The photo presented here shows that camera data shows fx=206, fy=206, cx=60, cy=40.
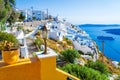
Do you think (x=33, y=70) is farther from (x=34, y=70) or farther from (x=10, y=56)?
(x=10, y=56)

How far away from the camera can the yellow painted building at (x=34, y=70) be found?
3873 mm

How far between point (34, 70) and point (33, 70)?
0.02 meters

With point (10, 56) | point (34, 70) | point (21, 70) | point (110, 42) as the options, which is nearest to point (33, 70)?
point (34, 70)

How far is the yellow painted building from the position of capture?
3.87 metres

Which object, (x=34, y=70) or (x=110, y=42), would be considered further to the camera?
(x=110, y=42)

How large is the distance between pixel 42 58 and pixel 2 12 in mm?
9951

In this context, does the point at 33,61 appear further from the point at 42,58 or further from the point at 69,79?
the point at 69,79

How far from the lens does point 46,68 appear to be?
395 centimetres

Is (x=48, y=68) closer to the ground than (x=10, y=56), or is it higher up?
closer to the ground

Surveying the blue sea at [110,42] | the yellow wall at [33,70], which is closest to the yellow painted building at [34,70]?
the yellow wall at [33,70]

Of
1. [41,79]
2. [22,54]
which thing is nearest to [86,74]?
[41,79]

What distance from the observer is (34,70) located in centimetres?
403

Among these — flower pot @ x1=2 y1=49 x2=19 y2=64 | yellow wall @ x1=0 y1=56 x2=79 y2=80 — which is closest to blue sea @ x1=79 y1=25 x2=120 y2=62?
yellow wall @ x1=0 y1=56 x2=79 y2=80

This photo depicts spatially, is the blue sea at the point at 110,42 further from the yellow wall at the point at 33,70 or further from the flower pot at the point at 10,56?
the flower pot at the point at 10,56
